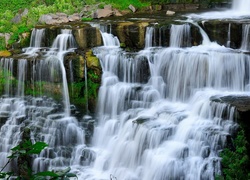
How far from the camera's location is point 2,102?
13031 millimetres

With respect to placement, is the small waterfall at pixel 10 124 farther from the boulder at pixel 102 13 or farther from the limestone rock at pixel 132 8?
the limestone rock at pixel 132 8

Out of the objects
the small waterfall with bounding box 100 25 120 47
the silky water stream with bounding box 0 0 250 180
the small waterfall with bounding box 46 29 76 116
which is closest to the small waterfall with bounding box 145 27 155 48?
the silky water stream with bounding box 0 0 250 180

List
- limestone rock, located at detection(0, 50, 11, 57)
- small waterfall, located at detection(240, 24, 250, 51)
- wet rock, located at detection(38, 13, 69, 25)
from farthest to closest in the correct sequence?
wet rock, located at detection(38, 13, 69, 25) → limestone rock, located at detection(0, 50, 11, 57) → small waterfall, located at detection(240, 24, 250, 51)

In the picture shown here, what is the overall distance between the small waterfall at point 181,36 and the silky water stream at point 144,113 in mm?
38

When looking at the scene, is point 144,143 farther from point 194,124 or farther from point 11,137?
point 11,137

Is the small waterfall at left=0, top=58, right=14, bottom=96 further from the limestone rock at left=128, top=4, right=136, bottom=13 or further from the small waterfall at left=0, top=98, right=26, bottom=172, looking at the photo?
the limestone rock at left=128, top=4, right=136, bottom=13

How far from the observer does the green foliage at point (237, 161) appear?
7484 millimetres

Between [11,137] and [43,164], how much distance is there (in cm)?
173

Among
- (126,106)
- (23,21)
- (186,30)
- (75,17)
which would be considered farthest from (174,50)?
(23,21)

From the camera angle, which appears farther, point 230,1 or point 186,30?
point 230,1

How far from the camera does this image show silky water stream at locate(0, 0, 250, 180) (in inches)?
363

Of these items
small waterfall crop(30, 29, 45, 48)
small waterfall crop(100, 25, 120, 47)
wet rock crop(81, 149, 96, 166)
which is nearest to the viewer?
wet rock crop(81, 149, 96, 166)

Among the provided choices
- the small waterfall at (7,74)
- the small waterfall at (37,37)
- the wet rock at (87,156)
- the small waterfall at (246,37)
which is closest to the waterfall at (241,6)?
the small waterfall at (246,37)

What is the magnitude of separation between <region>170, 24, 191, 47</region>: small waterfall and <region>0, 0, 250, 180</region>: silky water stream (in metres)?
0.04
